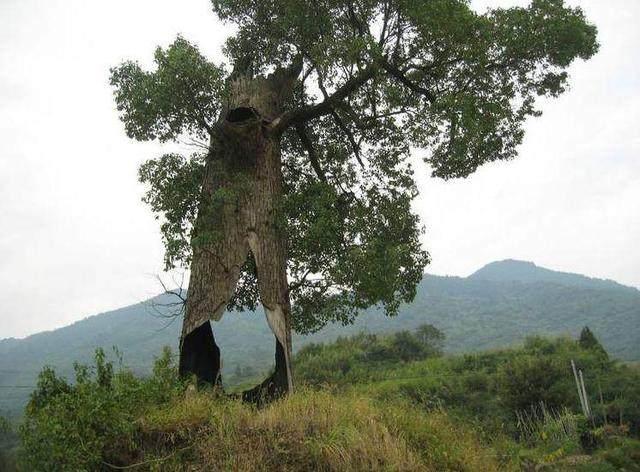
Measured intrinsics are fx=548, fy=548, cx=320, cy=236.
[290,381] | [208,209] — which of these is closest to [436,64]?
[208,209]

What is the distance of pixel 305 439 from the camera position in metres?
6.37

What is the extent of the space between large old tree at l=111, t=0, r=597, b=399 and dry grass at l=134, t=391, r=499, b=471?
3.11m

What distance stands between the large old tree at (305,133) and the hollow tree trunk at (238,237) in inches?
1.1

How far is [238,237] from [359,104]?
4.38 metres

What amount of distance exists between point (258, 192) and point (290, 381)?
12.4ft

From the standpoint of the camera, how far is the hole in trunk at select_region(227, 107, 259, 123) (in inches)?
456

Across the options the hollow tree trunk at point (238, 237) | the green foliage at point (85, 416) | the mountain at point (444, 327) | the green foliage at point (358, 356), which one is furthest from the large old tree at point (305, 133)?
the mountain at point (444, 327)

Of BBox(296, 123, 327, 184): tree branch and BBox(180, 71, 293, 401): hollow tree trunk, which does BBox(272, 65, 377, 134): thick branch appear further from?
BBox(296, 123, 327, 184): tree branch

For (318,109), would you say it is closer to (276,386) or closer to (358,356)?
(276,386)

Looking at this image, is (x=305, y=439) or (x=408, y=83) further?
(x=408, y=83)

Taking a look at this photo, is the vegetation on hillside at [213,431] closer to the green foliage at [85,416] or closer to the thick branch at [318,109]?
the green foliage at [85,416]

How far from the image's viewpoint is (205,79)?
10195 mm

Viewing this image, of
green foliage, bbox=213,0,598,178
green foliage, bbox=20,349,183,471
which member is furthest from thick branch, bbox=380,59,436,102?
green foliage, bbox=20,349,183,471

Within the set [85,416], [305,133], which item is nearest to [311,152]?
[305,133]
